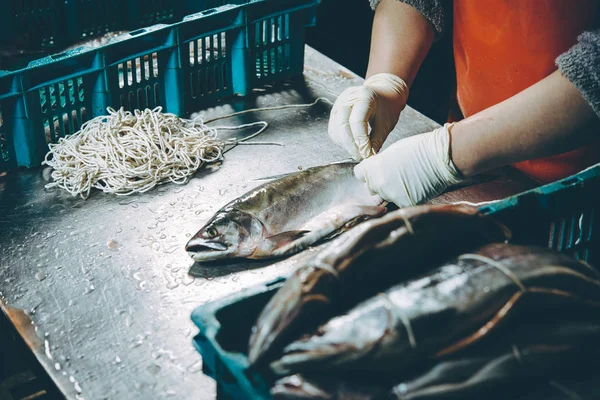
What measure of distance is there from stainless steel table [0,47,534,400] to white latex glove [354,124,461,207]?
285 millimetres

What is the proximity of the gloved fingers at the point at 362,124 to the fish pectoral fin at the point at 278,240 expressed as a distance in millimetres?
577

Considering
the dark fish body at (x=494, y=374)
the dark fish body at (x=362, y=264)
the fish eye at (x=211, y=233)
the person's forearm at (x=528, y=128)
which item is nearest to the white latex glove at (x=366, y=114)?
the person's forearm at (x=528, y=128)

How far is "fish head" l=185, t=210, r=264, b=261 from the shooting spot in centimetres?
241

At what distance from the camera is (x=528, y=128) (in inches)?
94.4

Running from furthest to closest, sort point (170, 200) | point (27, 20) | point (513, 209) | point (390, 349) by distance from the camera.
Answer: point (27, 20) < point (170, 200) < point (513, 209) < point (390, 349)

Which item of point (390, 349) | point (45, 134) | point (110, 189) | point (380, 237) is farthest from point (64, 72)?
point (390, 349)

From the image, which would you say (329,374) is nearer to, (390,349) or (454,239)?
(390,349)

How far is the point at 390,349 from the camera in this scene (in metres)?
1.27

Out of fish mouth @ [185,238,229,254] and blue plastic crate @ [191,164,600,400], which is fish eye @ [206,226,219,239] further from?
blue plastic crate @ [191,164,600,400]

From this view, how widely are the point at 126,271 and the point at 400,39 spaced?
69.9 inches

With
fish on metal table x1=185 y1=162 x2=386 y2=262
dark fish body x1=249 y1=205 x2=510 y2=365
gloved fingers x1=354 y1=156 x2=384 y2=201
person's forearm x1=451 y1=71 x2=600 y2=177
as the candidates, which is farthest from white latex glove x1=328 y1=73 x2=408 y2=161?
dark fish body x1=249 y1=205 x2=510 y2=365

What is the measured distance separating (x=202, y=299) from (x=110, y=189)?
916mm

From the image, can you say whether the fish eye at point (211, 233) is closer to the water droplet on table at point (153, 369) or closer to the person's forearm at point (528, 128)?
the water droplet on table at point (153, 369)

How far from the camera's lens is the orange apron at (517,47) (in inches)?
103
